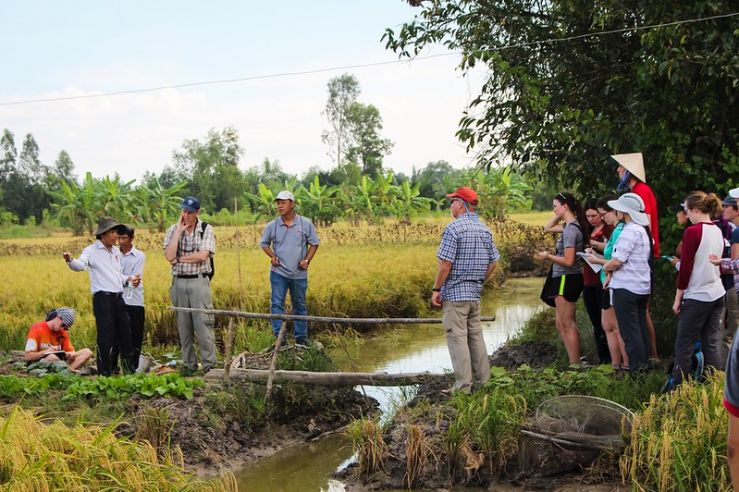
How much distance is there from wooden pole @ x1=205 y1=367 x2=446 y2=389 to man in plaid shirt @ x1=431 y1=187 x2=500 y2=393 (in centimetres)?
51

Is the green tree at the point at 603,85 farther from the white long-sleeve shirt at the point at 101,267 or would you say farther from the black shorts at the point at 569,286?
the white long-sleeve shirt at the point at 101,267

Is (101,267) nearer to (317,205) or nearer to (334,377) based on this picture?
(334,377)

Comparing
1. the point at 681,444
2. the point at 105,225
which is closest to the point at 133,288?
the point at 105,225

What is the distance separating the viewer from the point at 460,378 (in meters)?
6.36

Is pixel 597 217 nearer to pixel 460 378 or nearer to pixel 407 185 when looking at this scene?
pixel 460 378

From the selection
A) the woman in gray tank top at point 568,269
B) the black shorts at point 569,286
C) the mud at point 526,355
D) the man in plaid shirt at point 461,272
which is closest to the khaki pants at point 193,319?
the man in plaid shirt at point 461,272

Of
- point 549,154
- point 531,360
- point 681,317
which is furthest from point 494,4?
point 681,317

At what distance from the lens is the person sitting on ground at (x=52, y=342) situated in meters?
8.14

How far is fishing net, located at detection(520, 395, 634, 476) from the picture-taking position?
5.31 metres

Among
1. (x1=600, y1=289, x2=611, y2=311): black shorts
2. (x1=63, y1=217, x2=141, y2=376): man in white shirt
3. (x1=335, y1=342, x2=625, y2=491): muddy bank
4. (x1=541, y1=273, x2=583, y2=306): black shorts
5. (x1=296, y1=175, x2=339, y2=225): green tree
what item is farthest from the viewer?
(x1=296, y1=175, x2=339, y2=225): green tree

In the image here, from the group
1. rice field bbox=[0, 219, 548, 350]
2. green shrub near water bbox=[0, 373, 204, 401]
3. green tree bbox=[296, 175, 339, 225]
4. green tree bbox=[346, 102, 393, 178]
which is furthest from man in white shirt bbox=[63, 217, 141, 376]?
green tree bbox=[346, 102, 393, 178]

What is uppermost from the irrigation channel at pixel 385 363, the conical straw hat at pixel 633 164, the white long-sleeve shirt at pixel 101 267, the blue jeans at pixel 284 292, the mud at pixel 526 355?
the conical straw hat at pixel 633 164

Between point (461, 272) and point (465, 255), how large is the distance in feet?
0.46

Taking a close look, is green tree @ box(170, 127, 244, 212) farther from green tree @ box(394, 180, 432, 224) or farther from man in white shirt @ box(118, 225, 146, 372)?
man in white shirt @ box(118, 225, 146, 372)
